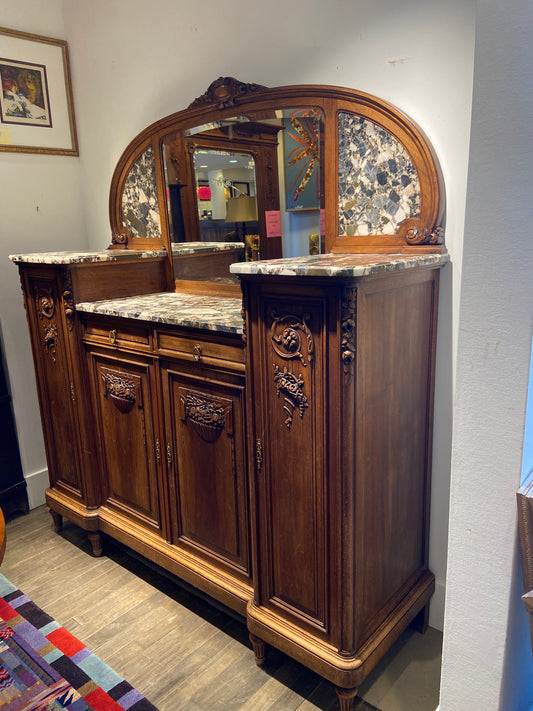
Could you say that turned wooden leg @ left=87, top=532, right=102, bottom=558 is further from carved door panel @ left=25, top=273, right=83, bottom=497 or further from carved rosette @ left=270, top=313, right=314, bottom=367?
carved rosette @ left=270, top=313, right=314, bottom=367

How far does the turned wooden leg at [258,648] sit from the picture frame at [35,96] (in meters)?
2.44

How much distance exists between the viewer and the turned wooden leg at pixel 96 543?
8.23 ft

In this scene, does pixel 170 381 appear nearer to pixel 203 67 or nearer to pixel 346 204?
pixel 346 204

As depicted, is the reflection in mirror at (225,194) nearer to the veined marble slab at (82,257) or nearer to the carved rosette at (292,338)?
the veined marble slab at (82,257)

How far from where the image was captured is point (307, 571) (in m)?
1.68

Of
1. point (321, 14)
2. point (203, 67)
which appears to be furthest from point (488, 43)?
point (203, 67)

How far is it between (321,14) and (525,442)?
1565 millimetres

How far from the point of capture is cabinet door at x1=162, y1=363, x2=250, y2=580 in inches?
73.7

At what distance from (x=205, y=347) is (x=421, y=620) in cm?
124

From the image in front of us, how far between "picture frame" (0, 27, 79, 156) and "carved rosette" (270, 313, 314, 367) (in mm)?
→ 1964

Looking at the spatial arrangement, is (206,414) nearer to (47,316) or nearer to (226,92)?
(47,316)

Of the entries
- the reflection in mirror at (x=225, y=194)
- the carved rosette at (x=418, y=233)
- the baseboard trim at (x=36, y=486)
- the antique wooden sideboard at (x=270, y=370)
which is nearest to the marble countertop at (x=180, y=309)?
the antique wooden sideboard at (x=270, y=370)

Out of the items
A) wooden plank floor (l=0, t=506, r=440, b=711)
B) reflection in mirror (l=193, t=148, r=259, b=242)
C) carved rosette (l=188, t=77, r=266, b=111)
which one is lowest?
wooden plank floor (l=0, t=506, r=440, b=711)

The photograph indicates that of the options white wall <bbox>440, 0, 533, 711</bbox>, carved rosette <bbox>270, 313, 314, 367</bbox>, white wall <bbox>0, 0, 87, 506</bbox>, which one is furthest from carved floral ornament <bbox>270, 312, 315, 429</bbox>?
white wall <bbox>0, 0, 87, 506</bbox>
